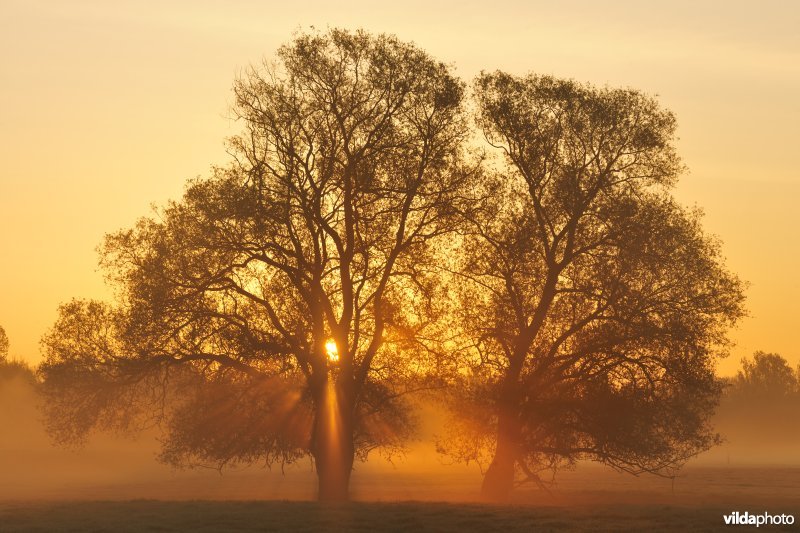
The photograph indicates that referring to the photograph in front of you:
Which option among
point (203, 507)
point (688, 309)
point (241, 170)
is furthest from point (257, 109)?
point (688, 309)

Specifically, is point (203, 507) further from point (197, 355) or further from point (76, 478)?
point (76, 478)

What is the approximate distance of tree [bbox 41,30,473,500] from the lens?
38906mm

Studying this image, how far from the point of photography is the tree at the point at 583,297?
4175cm

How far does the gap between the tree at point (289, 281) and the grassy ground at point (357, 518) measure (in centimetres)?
469

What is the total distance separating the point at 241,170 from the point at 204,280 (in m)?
4.43

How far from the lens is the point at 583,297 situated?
142ft

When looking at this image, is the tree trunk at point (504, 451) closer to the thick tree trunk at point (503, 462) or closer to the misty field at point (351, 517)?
the thick tree trunk at point (503, 462)

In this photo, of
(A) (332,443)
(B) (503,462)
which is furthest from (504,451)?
(A) (332,443)

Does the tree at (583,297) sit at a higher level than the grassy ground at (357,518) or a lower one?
higher

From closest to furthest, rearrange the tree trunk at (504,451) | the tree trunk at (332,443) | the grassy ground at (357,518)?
the grassy ground at (357,518), the tree trunk at (332,443), the tree trunk at (504,451)

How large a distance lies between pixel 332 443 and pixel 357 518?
26.8ft

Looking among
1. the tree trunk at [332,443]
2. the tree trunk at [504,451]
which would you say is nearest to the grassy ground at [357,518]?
the tree trunk at [332,443]

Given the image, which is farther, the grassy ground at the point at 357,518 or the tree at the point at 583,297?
the tree at the point at 583,297

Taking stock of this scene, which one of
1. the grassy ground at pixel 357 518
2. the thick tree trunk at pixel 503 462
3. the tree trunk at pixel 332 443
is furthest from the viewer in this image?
the thick tree trunk at pixel 503 462
